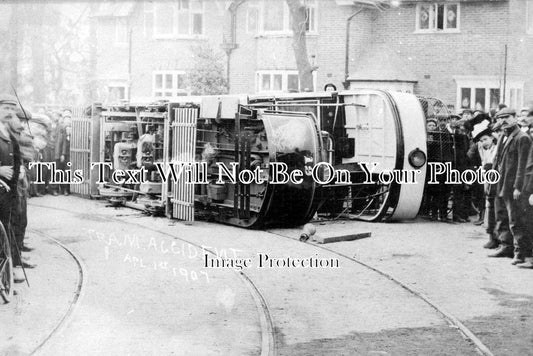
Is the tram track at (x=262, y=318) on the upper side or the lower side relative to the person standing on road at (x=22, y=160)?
lower

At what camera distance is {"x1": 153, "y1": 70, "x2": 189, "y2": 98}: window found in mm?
29234

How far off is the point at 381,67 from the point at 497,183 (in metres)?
14.3

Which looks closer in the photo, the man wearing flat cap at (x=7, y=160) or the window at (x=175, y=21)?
the man wearing flat cap at (x=7, y=160)

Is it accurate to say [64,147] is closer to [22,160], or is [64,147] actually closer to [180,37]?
[180,37]

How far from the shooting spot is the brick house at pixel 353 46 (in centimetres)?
2409

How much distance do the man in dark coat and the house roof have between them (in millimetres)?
13995

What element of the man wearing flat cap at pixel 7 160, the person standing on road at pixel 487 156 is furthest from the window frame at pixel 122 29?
the man wearing flat cap at pixel 7 160

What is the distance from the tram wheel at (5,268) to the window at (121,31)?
2323 centimetres

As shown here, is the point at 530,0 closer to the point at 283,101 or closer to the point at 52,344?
the point at 283,101

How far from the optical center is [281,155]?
1309cm

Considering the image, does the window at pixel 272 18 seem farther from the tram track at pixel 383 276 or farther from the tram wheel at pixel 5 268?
the tram wheel at pixel 5 268
